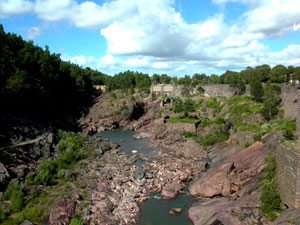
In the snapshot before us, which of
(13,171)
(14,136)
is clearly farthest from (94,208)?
(14,136)

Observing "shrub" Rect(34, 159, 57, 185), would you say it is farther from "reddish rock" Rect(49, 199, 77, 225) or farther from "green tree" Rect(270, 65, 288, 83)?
"green tree" Rect(270, 65, 288, 83)

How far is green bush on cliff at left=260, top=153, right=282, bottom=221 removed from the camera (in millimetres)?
15281

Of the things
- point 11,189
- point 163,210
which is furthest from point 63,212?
point 163,210

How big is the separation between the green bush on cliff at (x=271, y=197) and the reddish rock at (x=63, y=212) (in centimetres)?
1284

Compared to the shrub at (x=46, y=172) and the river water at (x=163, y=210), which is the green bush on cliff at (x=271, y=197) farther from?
the shrub at (x=46, y=172)

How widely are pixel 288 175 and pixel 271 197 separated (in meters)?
1.76

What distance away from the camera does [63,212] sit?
18.8 m

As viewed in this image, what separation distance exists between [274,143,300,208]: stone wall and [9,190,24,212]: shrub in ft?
58.4

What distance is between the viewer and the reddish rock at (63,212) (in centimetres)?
1790

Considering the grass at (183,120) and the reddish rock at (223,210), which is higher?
the grass at (183,120)

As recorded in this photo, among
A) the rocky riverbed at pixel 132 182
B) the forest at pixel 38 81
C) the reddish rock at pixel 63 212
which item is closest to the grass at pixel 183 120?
the forest at pixel 38 81

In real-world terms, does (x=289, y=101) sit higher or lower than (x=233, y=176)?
higher

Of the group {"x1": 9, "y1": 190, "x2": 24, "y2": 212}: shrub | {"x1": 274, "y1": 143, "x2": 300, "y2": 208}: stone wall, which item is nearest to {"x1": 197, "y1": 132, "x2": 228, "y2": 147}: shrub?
{"x1": 274, "y1": 143, "x2": 300, "y2": 208}: stone wall

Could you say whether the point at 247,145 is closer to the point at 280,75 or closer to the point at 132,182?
the point at 132,182
